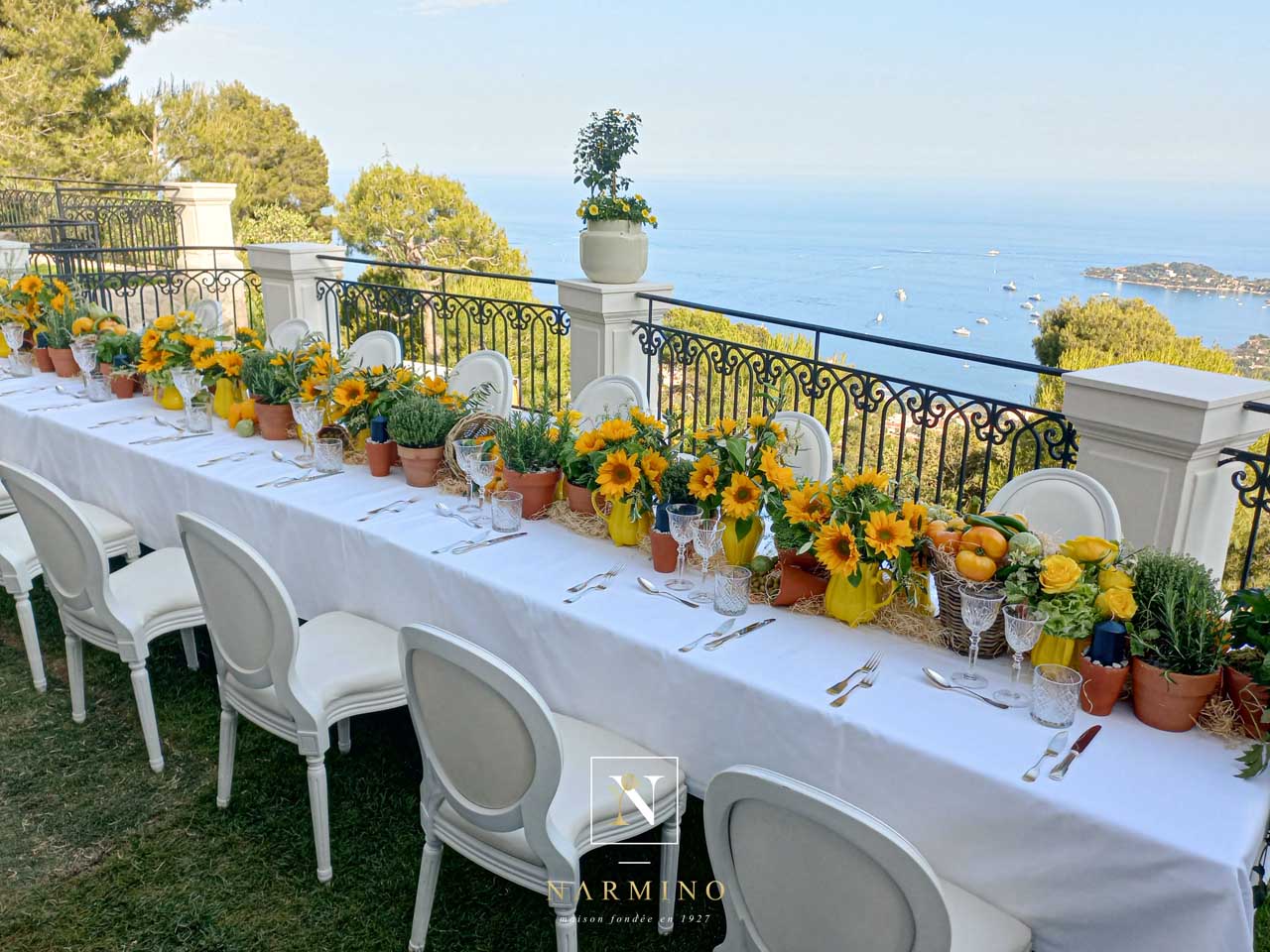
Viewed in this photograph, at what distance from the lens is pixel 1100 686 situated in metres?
1.77

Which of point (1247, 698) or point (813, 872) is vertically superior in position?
point (1247, 698)

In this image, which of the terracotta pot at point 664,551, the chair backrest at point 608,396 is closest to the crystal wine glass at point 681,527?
the terracotta pot at point 664,551

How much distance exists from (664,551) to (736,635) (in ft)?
1.18

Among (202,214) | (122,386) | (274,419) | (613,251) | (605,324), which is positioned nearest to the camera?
(274,419)

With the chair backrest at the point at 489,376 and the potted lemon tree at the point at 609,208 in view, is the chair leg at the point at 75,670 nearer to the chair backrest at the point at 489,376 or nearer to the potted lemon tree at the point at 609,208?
the chair backrest at the point at 489,376

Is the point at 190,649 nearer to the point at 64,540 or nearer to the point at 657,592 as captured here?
the point at 64,540

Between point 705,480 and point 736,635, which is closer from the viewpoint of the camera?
point 736,635

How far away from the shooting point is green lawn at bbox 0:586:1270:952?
86.1 inches

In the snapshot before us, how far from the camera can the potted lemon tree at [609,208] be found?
5.24 m

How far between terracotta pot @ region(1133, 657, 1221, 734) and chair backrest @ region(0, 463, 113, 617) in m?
2.47

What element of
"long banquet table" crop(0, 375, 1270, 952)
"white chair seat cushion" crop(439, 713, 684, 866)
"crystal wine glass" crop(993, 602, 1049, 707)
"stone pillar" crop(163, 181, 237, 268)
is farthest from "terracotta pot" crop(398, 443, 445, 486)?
"stone pillar" crop(163, 181, 237, 268)

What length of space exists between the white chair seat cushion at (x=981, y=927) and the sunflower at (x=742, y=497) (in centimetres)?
88

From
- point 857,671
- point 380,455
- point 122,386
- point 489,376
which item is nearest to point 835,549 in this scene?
point 857,671

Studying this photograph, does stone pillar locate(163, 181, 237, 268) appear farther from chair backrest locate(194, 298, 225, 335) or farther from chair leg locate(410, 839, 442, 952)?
chair leg locate(410, 839, 442, 952)
